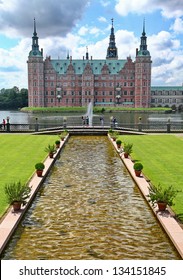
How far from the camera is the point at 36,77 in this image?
137625 mm

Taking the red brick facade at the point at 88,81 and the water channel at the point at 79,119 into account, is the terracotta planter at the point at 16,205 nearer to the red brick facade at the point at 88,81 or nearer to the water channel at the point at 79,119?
the water channel at the point at 79,119

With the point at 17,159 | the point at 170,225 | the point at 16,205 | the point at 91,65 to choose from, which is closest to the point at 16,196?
the point at 16,205

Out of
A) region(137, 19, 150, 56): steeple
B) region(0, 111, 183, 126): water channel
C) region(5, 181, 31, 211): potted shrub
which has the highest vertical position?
region(137, 19, 150, 56): steeple

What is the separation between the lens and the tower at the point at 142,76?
135 meters

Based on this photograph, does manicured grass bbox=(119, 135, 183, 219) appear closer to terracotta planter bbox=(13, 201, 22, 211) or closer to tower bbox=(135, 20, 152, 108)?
terracotta planter bbox=(13, 201, 22, 211)

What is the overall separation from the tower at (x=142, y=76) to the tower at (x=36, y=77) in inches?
1532

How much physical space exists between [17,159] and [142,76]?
402 feet

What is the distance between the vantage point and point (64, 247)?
8.52 m

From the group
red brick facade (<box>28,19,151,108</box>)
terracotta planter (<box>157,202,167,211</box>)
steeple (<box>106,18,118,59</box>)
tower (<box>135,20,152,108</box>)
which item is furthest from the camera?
steeple (<box>106,18,118,59</box>)

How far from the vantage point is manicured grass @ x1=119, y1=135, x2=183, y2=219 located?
14234mm

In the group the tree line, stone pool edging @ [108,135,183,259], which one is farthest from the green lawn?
the tree line

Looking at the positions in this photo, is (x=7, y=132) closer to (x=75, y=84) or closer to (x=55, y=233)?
(x=55, y=233)

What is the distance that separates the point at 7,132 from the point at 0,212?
28359 mm

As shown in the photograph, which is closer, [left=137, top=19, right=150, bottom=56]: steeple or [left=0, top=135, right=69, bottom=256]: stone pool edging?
[left=0, top=135, right=69, bottom=256]: stone pool edging
